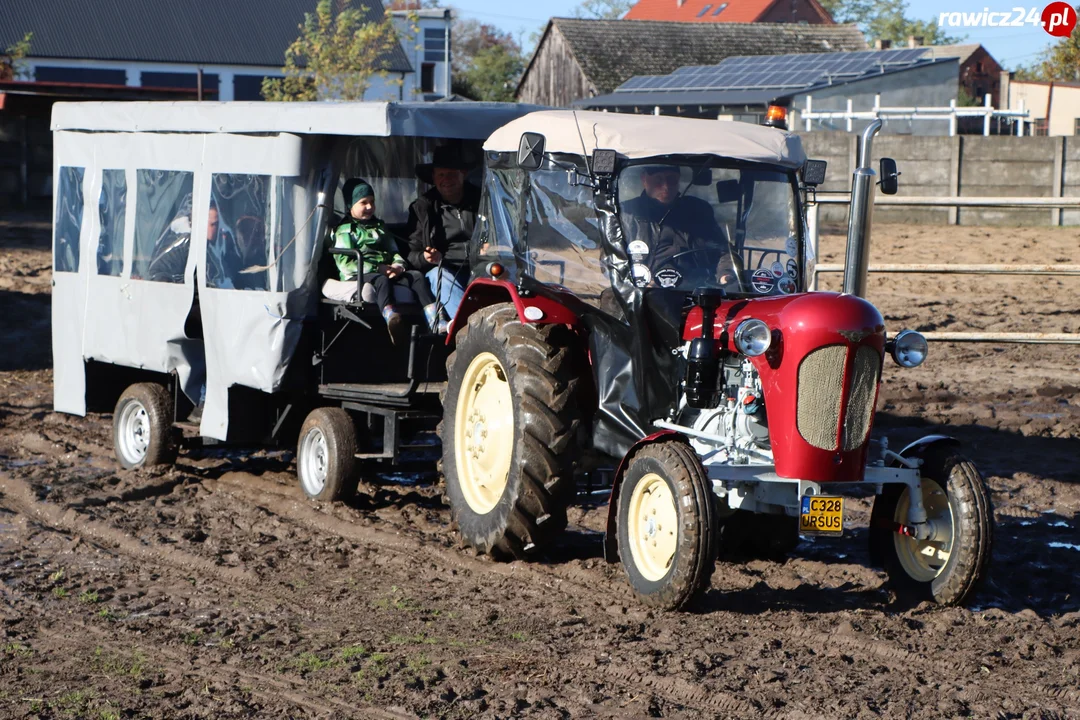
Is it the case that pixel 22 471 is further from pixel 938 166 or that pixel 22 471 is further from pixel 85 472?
pixel 938 166

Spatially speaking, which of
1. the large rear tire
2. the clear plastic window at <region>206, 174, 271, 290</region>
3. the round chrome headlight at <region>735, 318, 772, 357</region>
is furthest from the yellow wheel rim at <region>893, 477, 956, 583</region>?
the clear plastic window at <region>206, 174, 271, 290</region>

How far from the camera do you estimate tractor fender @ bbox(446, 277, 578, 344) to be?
6.84 m

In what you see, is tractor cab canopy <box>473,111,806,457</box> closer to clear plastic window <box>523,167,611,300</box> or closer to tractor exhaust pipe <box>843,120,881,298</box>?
clear plastic window <box>523,167,611,300</box>

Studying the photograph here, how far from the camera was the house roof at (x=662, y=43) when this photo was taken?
173ft

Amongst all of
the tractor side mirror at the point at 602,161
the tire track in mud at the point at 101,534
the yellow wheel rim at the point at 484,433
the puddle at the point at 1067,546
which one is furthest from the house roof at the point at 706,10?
the tractor side mirror at the point at 602,161

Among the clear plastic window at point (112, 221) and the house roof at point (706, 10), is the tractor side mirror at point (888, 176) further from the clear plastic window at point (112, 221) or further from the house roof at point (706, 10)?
the house roof at point (706, 10)

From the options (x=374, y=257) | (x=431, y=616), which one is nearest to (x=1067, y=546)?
(x=431, y=616)

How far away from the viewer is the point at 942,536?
6.43m

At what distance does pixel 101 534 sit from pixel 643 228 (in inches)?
140

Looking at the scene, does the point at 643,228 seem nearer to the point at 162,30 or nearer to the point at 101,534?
the point at 101,534

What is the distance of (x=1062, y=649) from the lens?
230 inches

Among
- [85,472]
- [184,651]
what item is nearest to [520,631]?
[184,651]

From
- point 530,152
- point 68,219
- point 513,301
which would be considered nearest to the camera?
point 530,152

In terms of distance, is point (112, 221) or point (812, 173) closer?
point (812, 173)
